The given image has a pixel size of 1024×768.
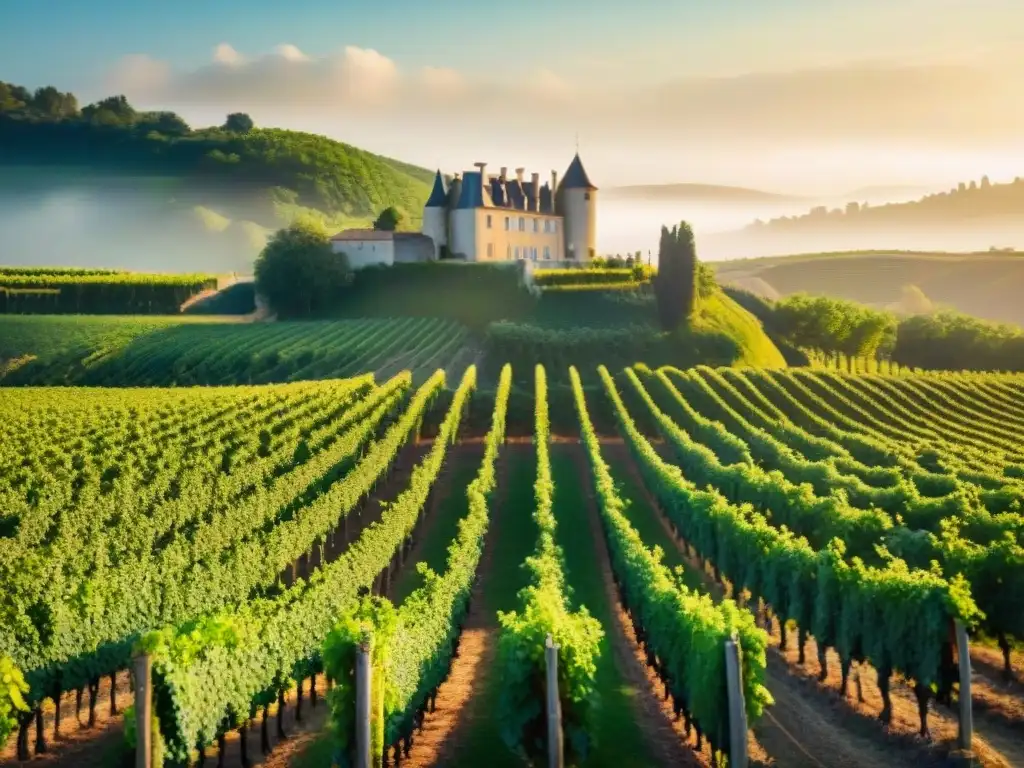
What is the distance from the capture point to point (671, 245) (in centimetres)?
8050

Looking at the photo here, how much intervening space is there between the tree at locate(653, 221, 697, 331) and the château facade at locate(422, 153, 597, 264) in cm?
1560

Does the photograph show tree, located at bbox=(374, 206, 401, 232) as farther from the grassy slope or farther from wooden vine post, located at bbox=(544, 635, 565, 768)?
wooden vine post, located at bbox=(544, 635, 565, 768)

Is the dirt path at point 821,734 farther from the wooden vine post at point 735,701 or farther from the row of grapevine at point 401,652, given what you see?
the row of grapevine at point 401,652

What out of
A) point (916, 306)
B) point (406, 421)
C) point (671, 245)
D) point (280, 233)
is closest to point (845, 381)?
point (671, 245)

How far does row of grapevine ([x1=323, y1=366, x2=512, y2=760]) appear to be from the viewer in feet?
46.9

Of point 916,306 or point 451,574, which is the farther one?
point 916,306

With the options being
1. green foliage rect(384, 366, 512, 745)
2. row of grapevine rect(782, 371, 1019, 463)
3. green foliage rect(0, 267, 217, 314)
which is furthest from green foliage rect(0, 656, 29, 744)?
green foliage rect(0, 267, 217, 314)

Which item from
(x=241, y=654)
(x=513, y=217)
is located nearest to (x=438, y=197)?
(x=513, y=217)

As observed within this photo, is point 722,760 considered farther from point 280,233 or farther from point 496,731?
point 280,233

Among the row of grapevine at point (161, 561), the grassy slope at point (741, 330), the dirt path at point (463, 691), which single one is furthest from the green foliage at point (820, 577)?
the grassy slope at point (741, 330)

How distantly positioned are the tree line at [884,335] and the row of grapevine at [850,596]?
67195 millimetres

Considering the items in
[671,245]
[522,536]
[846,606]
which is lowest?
[522,536]

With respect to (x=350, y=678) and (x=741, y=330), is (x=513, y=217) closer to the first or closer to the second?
(x=741, y=330)

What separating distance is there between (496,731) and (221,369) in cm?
5192
